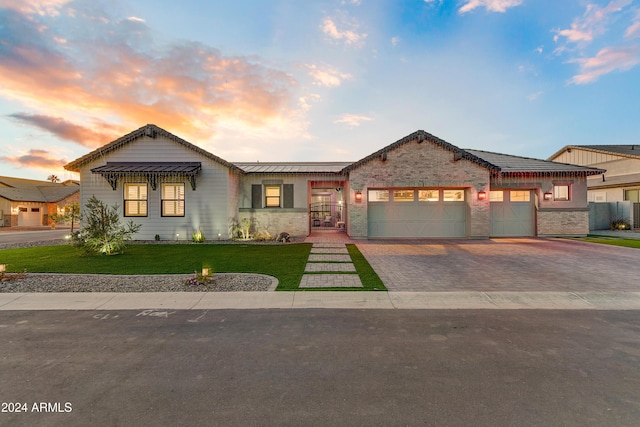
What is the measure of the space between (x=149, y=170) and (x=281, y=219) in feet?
25.4

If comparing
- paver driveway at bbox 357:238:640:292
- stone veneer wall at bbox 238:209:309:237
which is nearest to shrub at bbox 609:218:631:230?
paver driveway at bbox 357:238:640:292

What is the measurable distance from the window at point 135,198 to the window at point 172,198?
3.64 ft

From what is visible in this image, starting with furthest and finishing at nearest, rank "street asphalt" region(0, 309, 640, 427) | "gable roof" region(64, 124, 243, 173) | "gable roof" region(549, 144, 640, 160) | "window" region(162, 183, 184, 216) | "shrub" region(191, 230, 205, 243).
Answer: "gable roof" region(549, 144, 640, 160) → "window" region(162, 183, 184, 216) → "gable roof" region(64, 124, 243, 173) → "shrub" region(191, 230, 205, 243) → "street asphalt" region(0, 309, 640, 427)

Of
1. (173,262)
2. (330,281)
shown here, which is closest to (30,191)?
(173,262)

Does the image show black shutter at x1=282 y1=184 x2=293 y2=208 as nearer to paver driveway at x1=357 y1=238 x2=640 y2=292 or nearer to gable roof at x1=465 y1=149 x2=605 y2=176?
paver driveway at x1=357 y1=238 x2=640 y2=292

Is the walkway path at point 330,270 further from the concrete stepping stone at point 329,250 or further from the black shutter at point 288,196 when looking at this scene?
the black shutter at point 288,196

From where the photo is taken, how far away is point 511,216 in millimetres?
18000

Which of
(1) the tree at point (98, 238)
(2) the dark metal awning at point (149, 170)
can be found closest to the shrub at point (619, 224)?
(2) the dark metal awning at point (149, 170)

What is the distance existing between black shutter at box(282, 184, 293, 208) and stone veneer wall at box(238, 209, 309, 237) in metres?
0.37

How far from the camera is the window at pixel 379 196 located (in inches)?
699

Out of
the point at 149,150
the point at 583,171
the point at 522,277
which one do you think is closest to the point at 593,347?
the point at 522,277

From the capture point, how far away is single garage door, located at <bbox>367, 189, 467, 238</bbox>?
17.6m

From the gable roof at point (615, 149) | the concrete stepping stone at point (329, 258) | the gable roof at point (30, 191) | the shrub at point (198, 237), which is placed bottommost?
the concrete stepping stone at point (329, 258)

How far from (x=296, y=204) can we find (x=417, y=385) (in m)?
15.8
